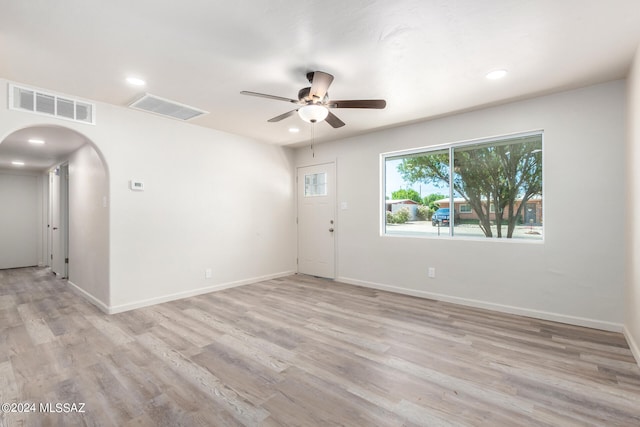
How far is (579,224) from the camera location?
3111mm

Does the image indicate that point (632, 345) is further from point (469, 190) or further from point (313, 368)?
point (313, 368)

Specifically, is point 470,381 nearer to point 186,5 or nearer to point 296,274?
point 186,5

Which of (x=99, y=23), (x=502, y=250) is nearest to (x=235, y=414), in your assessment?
(x=99, y=23)

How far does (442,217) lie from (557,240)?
1.30 meters

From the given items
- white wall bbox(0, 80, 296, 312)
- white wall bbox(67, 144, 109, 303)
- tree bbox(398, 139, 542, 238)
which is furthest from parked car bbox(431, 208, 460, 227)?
white wall bbox(67, 144, 109, 303)

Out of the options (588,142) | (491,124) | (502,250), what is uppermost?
(491,124)

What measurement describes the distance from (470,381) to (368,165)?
3374mm

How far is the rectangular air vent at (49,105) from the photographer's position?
2.93 m

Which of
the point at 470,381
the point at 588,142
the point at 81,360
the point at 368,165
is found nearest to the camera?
the point at 470,381

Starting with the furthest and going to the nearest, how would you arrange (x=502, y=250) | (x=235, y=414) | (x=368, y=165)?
(x=368, y=165), (x=502, y=250), (x=235, y=414)

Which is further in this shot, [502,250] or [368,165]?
[368,165]

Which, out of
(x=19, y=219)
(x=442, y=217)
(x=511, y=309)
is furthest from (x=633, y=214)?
(x=19, y=219)

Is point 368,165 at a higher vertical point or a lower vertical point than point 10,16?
lower

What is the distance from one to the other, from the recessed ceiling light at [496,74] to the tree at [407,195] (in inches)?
74.8
